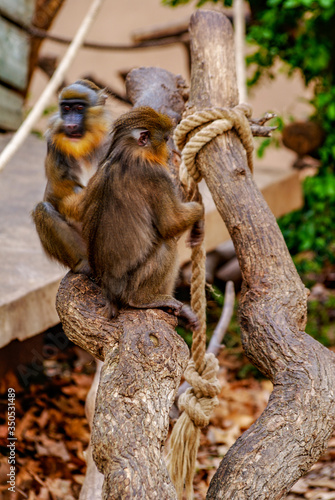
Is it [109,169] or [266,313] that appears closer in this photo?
[266,313]

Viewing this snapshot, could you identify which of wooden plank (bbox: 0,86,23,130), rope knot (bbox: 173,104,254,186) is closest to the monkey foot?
rope knot (bbox: 173,104,254,186)

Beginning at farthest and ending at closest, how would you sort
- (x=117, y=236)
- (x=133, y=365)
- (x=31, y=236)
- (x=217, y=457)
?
(x=31, y=236), (x=217, y=457), (x=117, y=236), (x=133, y=365)

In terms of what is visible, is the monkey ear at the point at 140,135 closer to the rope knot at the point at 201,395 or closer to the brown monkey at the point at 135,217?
the brown monkey at the point at 135,217

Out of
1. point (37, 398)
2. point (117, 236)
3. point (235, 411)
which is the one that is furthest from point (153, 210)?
point (235, 411)

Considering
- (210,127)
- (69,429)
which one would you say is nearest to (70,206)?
(210,127)

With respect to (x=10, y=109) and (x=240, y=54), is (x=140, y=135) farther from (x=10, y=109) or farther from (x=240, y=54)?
(x=10, y=109)

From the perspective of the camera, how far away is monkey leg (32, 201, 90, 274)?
8.18 feet

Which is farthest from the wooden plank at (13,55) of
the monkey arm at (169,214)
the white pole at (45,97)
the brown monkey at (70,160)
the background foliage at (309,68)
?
the monkey arm at (169,214)

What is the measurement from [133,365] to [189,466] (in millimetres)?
832

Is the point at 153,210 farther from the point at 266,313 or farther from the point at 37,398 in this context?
the point at 37,398

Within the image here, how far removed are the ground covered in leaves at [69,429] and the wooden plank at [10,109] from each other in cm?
252

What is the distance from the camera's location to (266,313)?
1.77 meters

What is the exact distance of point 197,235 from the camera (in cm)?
222

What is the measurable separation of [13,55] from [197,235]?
4533mm
